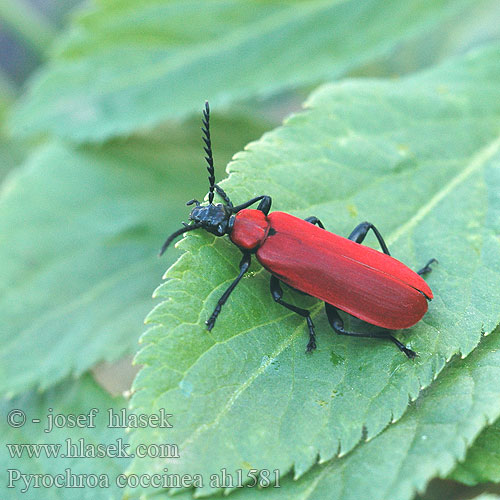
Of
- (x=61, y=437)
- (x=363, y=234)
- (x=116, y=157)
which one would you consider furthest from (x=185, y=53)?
(x=61, y=437)

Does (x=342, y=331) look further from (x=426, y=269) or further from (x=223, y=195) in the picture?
(x=223, y=195)

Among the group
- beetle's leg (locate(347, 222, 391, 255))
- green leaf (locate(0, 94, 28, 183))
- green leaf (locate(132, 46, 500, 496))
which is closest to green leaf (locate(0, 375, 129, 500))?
green leaf (locate(132, 46, 500, 496))

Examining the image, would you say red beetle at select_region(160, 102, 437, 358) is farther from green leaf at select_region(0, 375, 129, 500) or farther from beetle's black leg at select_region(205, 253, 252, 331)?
green leaf at select_region(0, 375, 129, 500)

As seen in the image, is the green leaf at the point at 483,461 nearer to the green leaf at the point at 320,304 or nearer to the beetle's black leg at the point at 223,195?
the green leaf at the point at 320,304

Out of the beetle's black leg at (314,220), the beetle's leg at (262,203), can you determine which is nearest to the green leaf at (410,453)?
the beetle's black leg at (314,220)

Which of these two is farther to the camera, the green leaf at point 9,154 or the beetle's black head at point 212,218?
the green leaf at point 9,154

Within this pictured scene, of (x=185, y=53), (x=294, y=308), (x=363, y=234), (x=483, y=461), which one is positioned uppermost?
(x=185, y=53)

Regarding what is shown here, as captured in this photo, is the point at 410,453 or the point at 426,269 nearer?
the point at 410,453
